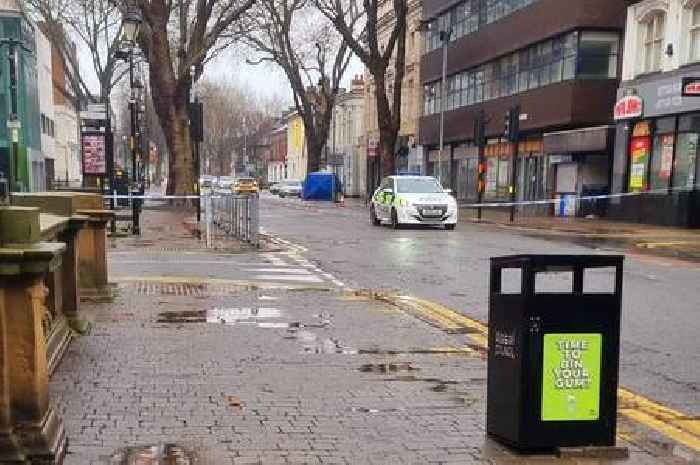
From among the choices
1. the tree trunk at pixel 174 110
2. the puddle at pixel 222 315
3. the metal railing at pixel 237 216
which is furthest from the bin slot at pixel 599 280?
the tree trunk at pixel 174 110

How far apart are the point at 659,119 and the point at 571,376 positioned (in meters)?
24.1

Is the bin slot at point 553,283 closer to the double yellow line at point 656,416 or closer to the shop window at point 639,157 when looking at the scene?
the double yellow line at point 656,416

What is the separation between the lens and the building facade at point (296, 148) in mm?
96706

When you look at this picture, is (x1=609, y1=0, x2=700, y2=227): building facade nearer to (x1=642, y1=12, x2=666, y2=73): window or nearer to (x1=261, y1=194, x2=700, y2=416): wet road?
(x1=642, y1=12, x2=666, y2=73): window

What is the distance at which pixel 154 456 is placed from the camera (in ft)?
14.0

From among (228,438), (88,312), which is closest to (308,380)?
(228,438)

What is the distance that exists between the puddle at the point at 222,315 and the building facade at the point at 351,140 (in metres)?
54.4

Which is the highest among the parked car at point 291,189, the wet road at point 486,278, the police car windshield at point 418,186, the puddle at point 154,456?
the police car windshield at point 418,186

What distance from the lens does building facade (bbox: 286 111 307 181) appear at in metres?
96.7

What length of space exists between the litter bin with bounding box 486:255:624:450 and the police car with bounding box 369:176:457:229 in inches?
717

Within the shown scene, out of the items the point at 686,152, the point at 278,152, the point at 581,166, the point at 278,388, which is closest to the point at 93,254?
the point at 278,388

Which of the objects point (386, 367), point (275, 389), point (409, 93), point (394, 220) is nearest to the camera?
point (275, 389)

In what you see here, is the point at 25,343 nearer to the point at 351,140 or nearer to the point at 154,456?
the point at 154,456

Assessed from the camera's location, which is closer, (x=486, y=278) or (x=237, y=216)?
(x=486, y=278)
